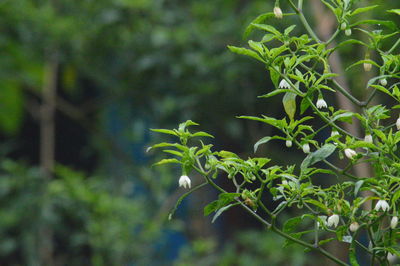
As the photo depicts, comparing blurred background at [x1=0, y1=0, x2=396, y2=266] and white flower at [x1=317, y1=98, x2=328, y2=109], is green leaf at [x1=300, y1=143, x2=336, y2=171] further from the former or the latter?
blurred background at [x1=0, y1=0, x2=396, y2=266]

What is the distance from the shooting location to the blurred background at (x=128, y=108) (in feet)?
10.3

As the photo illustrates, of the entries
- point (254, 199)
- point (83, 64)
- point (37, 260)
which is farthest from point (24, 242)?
point (254, 199)

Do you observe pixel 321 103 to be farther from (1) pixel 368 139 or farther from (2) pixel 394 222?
(2) pixel 394 222

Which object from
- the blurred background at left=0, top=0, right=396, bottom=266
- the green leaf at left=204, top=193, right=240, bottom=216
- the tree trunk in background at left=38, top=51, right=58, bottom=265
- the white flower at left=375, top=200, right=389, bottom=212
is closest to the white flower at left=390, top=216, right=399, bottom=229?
the white flower at left=375, top=200, right=389, bottom=212

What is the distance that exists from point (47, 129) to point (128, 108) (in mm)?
448

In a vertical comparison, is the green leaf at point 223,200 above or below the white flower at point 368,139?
below

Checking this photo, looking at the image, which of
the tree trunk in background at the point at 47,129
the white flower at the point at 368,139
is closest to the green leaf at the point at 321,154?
the white flower at the point at 368,139

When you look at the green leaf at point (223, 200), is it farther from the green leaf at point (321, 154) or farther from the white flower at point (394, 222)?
the white flower at point (394, 222)

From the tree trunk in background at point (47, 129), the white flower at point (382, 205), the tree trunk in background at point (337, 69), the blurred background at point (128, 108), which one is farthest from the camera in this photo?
the tree trunk in background at point (47, 129)

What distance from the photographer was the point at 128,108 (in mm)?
3447

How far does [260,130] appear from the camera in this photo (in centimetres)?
348

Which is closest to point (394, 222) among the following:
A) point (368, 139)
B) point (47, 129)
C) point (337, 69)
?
point (368, 139)

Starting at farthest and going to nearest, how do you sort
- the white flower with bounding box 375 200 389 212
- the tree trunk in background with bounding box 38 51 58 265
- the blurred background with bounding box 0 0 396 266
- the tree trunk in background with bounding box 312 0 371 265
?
the tree trunk in background with bounding box 38 51 58 265 → the blurred background with bounding box 0 0 396 266 → the tree trunk in background with bounding box 312 0 371 265 → the white flower with bounding box 375 200 389 212

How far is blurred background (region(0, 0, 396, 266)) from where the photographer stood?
10.3 feet
